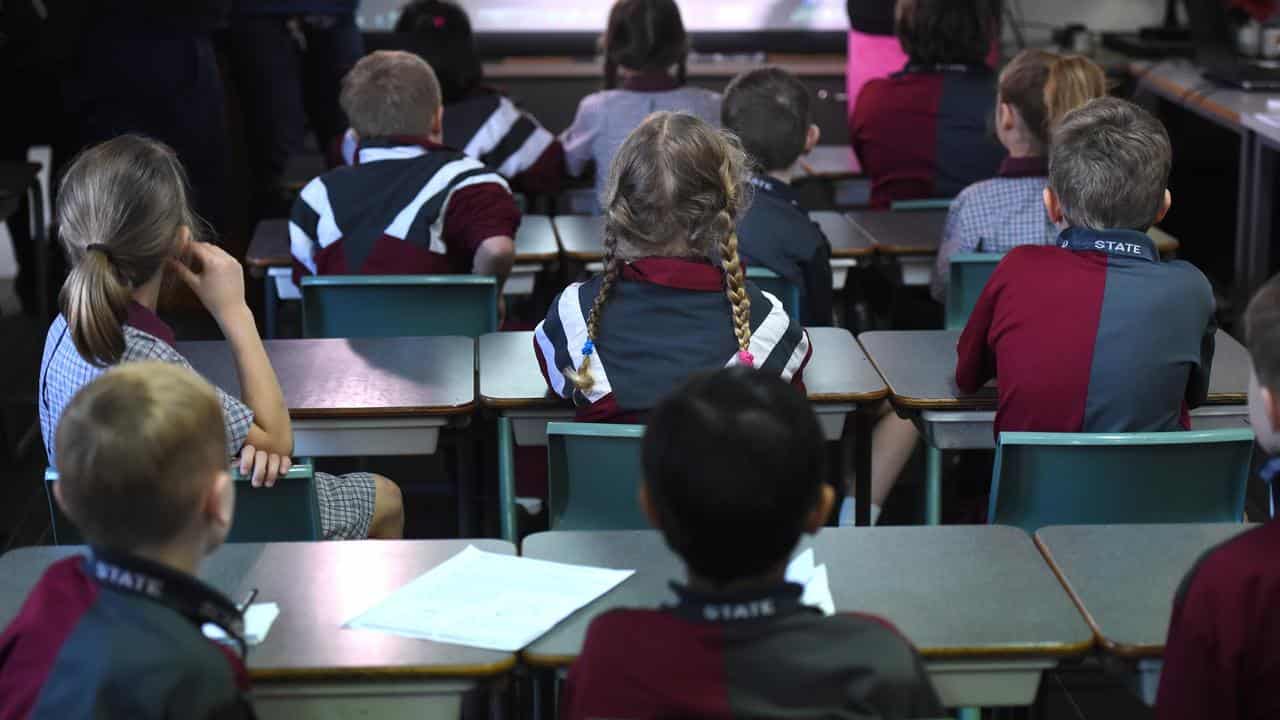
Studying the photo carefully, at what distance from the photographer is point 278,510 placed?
2.13 meters

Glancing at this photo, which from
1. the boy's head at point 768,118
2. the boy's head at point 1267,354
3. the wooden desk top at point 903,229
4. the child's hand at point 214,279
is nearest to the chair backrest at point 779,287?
the boy's head at point 768,118

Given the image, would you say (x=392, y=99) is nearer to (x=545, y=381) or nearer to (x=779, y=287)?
(x=779, y=287)

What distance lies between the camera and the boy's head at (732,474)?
1.36 metres

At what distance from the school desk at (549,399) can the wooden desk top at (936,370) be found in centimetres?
5

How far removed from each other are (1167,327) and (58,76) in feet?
13.0

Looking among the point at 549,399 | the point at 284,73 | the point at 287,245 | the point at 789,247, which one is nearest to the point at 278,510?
the point at 549,399

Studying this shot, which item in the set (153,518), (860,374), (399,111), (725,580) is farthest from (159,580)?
(399,111)

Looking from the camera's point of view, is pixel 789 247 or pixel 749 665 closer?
pixel 749 665

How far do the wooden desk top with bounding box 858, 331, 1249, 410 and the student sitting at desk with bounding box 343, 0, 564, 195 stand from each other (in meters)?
1.94

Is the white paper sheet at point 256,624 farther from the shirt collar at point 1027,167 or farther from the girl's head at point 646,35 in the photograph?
the girl's head at point 646,35

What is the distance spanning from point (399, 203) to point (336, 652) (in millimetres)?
1973

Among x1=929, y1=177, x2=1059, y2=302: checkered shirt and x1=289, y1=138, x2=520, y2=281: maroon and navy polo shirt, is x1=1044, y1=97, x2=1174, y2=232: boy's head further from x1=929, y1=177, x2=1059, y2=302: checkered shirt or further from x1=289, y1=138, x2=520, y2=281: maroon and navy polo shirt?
x1=289, y1=138, x2=520, y2=281: maroon and navy polo shirt

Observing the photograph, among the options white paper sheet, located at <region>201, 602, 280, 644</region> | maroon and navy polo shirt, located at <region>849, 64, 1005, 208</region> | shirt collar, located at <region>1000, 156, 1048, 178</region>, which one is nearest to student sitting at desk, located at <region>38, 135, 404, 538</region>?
white paper sheet, located at <region>201, 602, 280, 644</region>

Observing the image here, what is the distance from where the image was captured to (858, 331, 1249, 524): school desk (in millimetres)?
2574
